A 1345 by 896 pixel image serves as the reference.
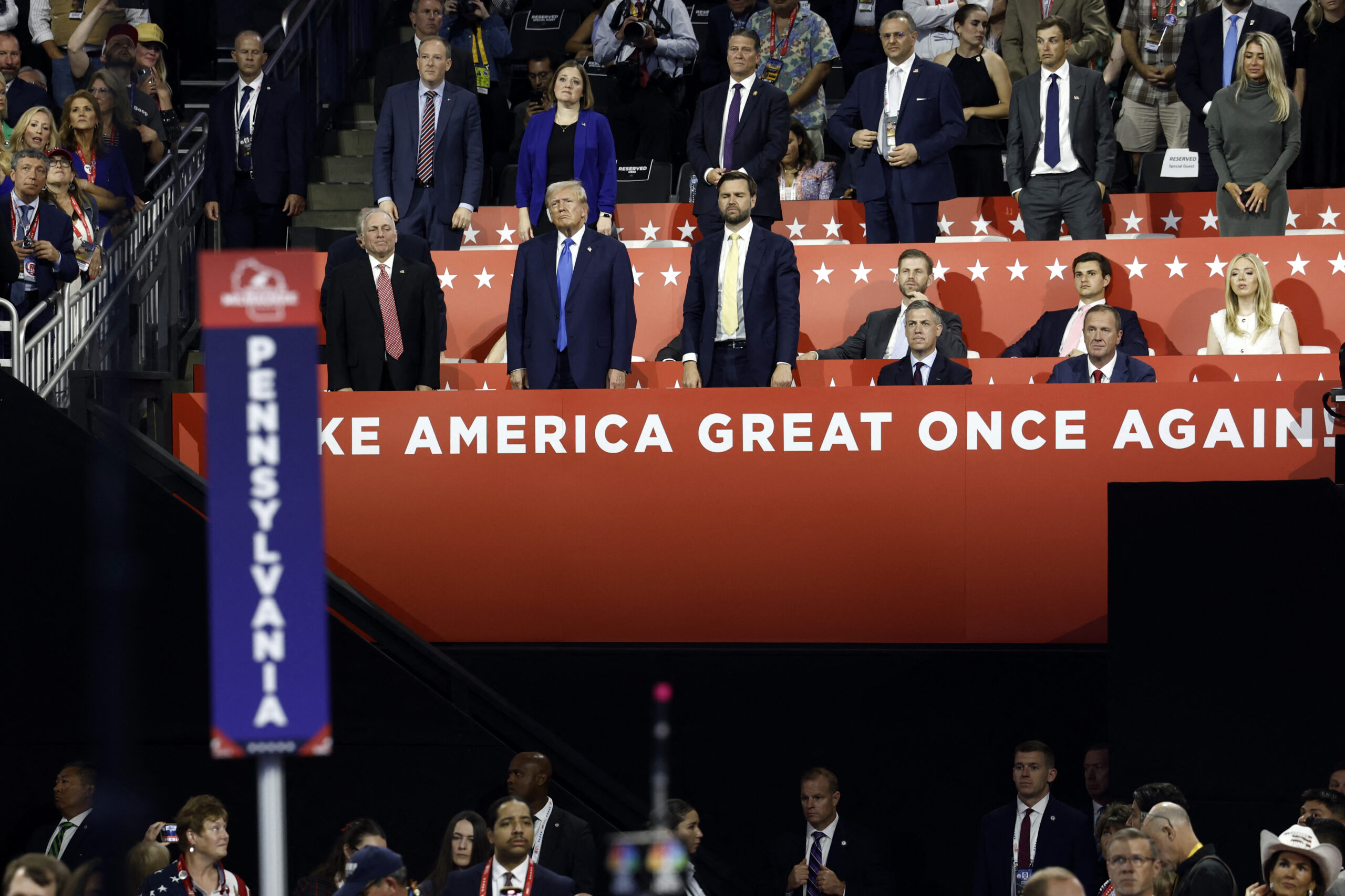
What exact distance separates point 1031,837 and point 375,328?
4.31 meters

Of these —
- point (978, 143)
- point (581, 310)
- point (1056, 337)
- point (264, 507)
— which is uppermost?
point (978, 143)

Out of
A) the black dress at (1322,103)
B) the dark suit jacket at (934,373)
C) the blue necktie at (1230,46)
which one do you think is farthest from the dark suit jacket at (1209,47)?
the dark suit jacket at (934,373)

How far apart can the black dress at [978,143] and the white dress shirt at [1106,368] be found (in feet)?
12.4

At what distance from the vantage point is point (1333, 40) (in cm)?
1220

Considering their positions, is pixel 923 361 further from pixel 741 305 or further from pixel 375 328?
pixel 375 328

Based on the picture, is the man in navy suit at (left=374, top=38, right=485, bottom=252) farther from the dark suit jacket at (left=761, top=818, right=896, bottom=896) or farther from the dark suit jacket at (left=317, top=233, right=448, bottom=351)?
the dark suit jacket at (left=761, top=818, right=896, bottom=896)

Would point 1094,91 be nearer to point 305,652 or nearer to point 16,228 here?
point 16,228

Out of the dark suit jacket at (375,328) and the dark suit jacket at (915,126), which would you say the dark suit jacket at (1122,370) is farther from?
the dark suit jacket at (375,328)

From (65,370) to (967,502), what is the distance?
4.52 metres

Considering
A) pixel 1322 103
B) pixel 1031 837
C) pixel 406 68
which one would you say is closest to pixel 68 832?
pixel 1031 837

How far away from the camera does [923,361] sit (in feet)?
31.1

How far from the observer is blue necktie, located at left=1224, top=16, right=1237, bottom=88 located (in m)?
12.1

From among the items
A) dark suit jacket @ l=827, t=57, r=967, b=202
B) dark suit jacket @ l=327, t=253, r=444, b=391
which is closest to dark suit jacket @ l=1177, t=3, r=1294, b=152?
dark suit jacket @ l=827, t=57, r=967, b=202

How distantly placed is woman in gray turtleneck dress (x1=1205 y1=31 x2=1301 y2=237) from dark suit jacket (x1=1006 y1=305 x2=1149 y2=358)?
1332 mm
